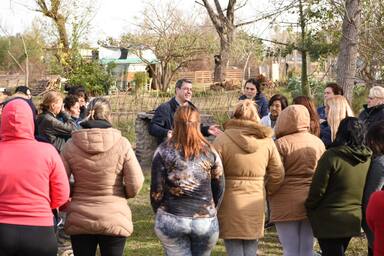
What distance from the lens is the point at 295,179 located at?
14.5 ft

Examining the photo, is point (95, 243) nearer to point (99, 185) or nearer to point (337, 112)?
point (99, 185)

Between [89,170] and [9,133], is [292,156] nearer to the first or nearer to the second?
[89,170]

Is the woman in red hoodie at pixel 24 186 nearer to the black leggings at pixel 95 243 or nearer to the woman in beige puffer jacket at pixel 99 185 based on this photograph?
the woman in beige puffer jacket at pixel 99 185

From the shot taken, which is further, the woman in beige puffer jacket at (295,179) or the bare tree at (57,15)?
the bare tree at (57,15)

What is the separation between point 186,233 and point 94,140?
3.02 feet

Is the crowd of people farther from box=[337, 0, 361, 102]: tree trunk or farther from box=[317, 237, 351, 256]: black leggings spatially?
box=[337, 0, 361, 102]: tree trunk

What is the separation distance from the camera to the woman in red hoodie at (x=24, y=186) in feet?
11.2

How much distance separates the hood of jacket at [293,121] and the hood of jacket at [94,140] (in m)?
1.38

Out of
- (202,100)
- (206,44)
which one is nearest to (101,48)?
(206,44)

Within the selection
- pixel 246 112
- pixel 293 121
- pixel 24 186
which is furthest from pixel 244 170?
pixel 24 186

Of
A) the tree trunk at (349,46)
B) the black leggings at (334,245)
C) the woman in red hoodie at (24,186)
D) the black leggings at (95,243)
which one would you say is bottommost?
the black leggings at (334,245)

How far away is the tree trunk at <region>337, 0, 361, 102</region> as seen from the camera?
27.7ft

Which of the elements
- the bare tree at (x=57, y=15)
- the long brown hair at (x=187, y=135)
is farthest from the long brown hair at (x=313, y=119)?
the bare tree at (x=57, y=15)

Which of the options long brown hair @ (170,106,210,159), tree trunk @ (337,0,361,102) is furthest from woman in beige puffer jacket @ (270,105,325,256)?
tree trunk @ (337,0,361,102)
